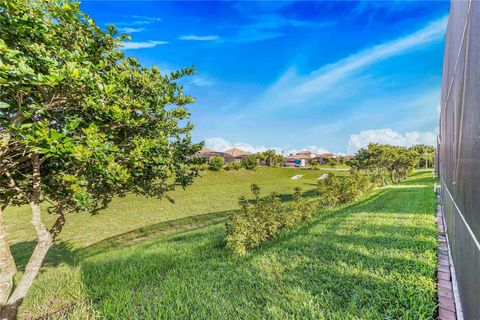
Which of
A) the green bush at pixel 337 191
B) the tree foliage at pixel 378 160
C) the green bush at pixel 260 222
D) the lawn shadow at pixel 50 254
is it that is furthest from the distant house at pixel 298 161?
the lawn shadow at pixel 50 254

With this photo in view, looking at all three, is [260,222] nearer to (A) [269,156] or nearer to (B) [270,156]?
(B) [270,156]

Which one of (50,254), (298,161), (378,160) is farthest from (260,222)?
(298,161)

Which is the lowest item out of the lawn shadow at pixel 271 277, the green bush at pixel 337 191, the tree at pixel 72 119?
the lawn shadow at pixel 271 277

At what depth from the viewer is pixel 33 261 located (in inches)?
101

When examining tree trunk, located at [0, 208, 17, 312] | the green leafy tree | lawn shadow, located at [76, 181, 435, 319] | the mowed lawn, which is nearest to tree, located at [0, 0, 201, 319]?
tree trunk, located at [0, 208, 17, 312]

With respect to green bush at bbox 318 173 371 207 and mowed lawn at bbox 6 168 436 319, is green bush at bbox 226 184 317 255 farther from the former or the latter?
green bush at bbox 318 173 371 207

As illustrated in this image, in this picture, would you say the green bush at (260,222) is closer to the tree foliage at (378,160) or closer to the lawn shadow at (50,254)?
the lawn shadow at (50,254)

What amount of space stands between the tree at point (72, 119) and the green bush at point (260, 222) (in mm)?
1851

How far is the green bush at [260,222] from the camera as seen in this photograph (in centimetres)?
Result: 471

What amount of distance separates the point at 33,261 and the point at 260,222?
12.9ft

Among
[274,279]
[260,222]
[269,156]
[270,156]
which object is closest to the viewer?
[274,279]

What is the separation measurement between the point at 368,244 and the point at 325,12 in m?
6.85

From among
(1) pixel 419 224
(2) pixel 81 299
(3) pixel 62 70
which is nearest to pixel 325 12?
(1) pixel 419 224

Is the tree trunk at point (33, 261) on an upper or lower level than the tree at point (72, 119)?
lower
